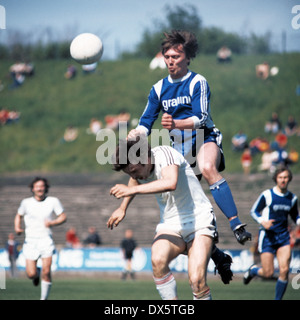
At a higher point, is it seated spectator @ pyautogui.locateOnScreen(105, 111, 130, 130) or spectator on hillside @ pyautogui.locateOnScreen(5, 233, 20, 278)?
seated spectator @ pyautogui.locateOnScreen(105, 111, 130, 130)

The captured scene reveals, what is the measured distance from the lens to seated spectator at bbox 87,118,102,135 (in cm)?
3916

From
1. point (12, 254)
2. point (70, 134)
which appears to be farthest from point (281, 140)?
point (12, 254)

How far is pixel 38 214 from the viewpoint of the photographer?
11.3 metres

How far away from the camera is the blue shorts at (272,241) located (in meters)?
10.8

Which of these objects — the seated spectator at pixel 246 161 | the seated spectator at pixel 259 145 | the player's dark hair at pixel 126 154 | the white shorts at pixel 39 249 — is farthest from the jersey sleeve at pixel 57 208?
the seated spectator at pixel 259 145

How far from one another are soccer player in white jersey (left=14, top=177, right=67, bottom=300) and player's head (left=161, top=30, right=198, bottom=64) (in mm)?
4662

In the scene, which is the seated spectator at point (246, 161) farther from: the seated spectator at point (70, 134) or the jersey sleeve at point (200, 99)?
the jersey sleeve at point (200, 99)

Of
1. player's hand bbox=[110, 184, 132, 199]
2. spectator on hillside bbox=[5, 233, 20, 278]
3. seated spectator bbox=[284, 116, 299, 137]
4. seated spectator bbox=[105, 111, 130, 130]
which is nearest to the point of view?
player's hand bbox=[110, 184, 132, 199]

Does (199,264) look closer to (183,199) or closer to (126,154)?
(183,199)

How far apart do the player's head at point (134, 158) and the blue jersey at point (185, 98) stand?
976 mm

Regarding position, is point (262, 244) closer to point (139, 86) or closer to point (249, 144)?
point (249, 144)

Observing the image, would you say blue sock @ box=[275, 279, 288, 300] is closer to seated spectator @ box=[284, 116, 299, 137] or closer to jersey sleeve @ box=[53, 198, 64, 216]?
jersey sleeve @ box=[53, 198, 64, 216]

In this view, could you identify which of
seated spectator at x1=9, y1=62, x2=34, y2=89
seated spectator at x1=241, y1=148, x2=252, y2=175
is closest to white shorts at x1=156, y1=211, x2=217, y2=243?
seated spectator at x1=241, y1=148, x2=252, y2=175
